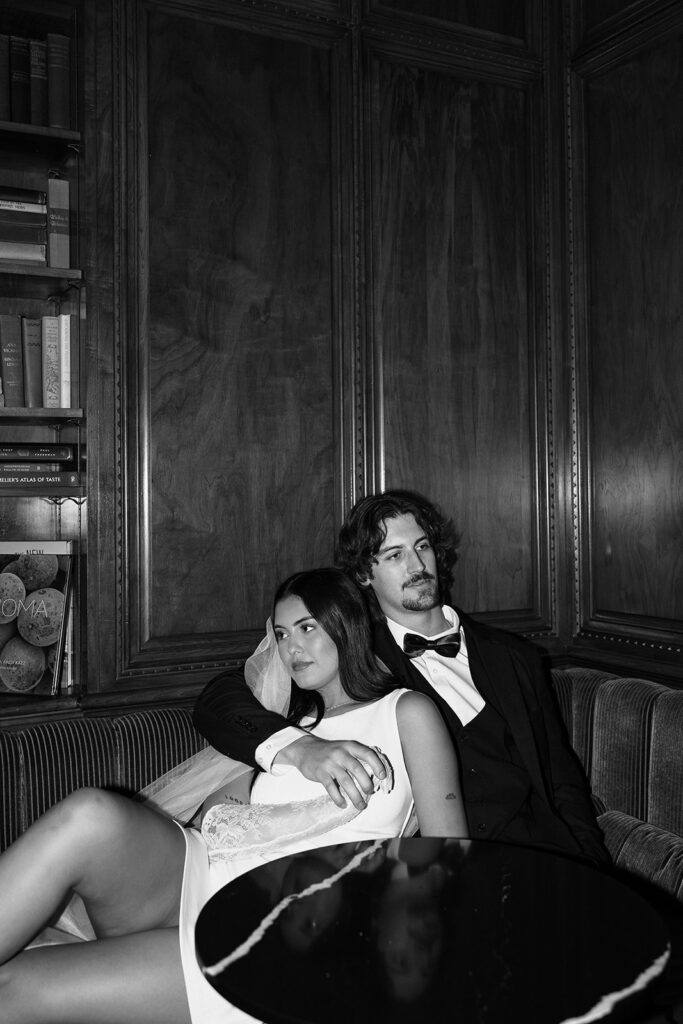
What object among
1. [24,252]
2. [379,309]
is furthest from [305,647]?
[24,252]

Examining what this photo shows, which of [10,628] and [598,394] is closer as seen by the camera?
[10,628]

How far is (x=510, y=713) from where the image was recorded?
7.58 ft

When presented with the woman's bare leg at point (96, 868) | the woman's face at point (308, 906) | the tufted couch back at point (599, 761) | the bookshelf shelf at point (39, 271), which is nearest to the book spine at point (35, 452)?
the bookshelf shelf at point (39, 271)

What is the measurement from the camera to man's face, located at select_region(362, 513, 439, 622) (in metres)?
2.39

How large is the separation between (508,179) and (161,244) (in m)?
1.15

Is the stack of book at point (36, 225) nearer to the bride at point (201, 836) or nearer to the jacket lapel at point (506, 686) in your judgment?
the bride at point (201, 836)

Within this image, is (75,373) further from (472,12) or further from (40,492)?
(472,12)

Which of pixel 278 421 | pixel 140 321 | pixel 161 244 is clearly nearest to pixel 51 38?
pixel 161 244

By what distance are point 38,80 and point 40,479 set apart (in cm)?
102

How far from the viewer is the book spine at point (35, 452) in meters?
2.47

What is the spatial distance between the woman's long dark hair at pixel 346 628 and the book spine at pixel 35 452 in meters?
0.73

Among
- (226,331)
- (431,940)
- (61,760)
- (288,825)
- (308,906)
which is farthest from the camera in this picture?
(226,331)

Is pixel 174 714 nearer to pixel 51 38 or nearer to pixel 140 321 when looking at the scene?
pixel 140 321

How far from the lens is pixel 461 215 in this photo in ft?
9.78
